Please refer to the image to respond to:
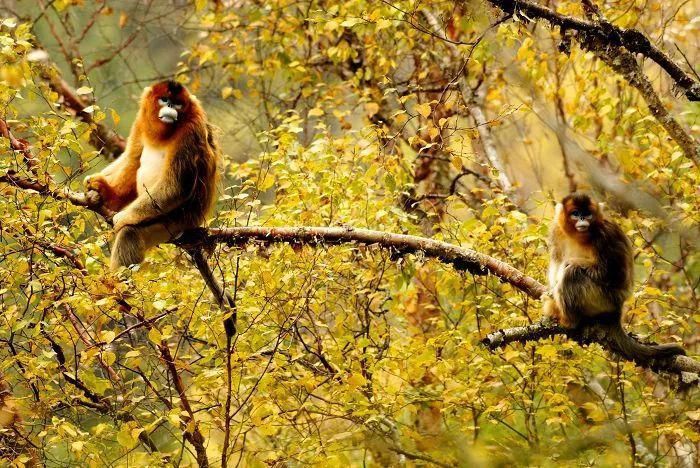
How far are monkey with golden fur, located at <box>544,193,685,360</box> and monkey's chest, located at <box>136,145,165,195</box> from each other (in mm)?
2373

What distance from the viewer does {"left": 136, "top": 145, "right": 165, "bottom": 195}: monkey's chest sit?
4719mm

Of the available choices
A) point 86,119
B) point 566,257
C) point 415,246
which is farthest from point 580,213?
point 86,119

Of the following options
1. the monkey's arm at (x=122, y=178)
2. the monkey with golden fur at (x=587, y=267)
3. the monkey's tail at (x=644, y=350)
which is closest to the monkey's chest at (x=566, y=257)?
the monkey with golden fur at (x=587, y=267)

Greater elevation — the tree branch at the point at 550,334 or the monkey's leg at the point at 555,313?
the tree branch at the point at 550,334

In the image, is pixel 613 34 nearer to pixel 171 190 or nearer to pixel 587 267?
pixel 587 267

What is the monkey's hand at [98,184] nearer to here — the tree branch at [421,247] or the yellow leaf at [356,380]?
the tree branch at [421,247]

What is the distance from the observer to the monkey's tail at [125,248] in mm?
4527

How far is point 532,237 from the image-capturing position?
15.9ft

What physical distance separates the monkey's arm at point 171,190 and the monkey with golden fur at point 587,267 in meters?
2.19

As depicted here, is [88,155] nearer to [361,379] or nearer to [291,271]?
[291,271]

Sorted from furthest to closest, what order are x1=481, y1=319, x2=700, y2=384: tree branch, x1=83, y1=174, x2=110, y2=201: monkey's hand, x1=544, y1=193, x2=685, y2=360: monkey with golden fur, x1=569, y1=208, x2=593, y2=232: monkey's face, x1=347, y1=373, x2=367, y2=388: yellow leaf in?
x1=569, y1=208, x2=593, y2=232: monkey's face → x1=544, y1=193, x2=685, y2=360: monkey with golden fur → x1=83, y1=174, x2=110, y2=201: monkey's hand → x1=347, y1=373, x2=367, y2=388: yellow leaf → x1=481, y1=319, x2=700, y2=384: tree branch

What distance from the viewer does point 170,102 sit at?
476 centimetres

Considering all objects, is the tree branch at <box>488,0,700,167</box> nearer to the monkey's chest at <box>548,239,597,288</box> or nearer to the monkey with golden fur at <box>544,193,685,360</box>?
the monkey with golden fur at <box>544,193,685,360</box>

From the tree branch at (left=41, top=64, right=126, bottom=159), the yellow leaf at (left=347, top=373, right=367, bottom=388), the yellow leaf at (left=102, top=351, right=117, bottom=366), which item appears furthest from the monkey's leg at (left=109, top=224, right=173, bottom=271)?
the tree branch at (left=41, top=64, right=126, bottom=159)
